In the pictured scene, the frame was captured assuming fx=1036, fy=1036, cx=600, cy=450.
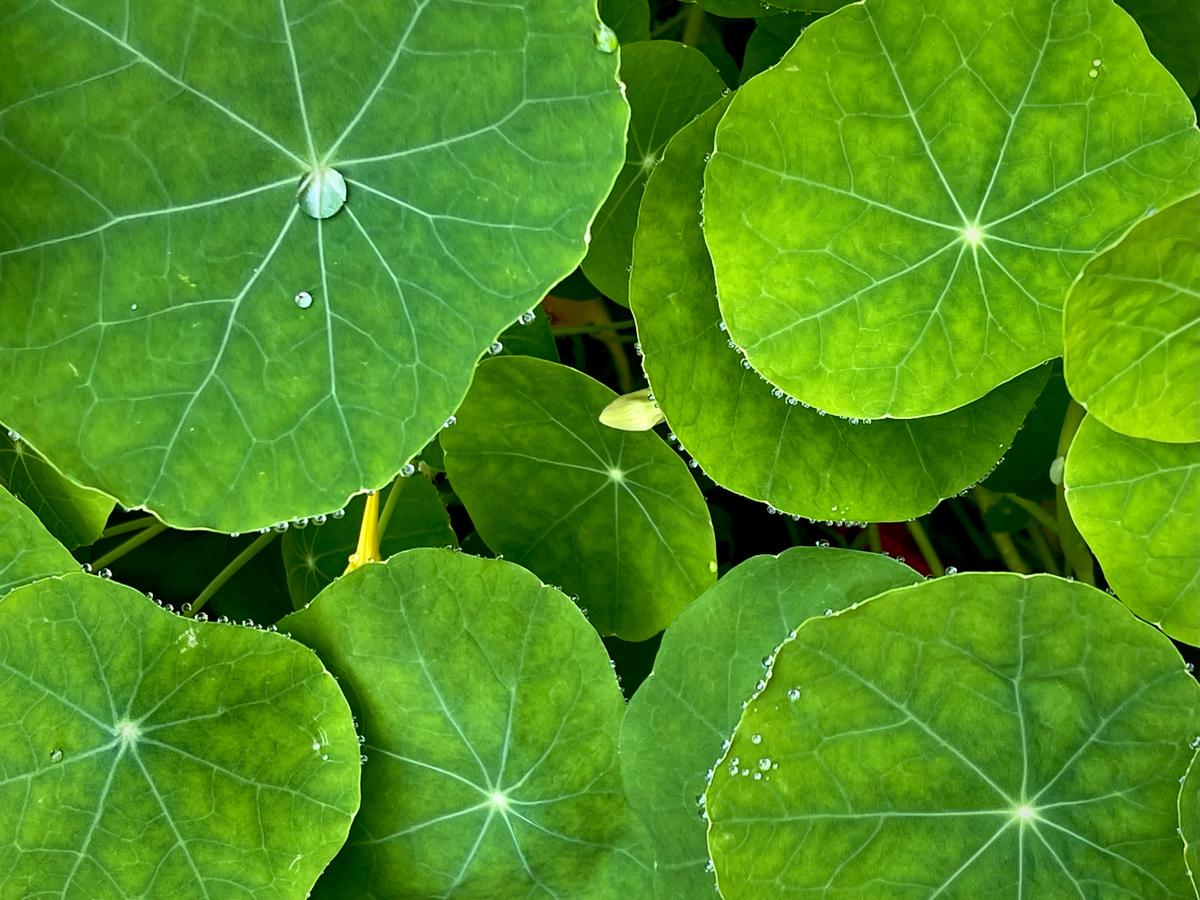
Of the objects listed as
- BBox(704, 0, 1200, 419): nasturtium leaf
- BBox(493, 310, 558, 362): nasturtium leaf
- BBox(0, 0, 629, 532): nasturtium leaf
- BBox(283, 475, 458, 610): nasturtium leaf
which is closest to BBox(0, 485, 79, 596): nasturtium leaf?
BBox(0, 0, 629, 532): nasturtium leaf

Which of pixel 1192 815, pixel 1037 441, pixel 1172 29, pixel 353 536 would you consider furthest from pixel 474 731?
pixel 1172 29

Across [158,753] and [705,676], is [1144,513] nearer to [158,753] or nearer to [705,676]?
[705,676]

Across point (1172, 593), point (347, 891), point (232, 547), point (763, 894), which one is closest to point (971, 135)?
point (1172, 593)

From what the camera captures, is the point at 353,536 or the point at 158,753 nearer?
the point at 158,753

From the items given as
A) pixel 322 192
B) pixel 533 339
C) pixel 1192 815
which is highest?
pixel 533 339

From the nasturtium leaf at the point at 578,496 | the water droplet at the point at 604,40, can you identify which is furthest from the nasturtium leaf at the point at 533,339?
the water droplet at the point at 604,40

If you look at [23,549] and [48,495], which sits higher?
[48,495]

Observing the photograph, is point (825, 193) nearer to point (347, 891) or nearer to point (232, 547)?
point (347, 891)
